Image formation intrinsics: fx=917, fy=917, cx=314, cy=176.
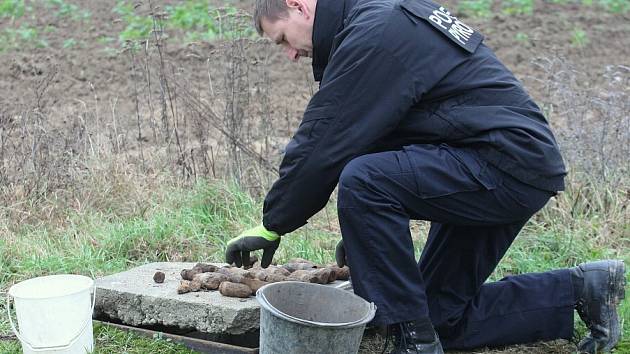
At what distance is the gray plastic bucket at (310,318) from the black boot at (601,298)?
3.65 ft

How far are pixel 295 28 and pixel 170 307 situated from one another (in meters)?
1.26

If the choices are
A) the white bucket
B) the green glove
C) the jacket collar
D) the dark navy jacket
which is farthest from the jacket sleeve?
the white bucket

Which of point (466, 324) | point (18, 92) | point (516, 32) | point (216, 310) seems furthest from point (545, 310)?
point (516, 32)

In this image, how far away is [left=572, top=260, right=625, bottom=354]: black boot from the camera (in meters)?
3.88

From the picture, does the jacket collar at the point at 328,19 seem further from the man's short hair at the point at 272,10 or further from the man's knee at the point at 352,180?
the man's knee at the point at 352,180

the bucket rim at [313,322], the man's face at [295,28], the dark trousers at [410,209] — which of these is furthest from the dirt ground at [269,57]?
the bucket rim at [313,322]

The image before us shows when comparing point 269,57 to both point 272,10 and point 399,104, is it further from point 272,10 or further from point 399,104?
point 399,104

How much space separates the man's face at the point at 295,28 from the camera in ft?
11.7

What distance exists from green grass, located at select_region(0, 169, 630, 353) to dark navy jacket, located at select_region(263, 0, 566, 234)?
5.15ft

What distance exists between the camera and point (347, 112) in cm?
338

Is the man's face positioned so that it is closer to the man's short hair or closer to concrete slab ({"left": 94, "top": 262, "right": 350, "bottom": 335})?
the man's short hair

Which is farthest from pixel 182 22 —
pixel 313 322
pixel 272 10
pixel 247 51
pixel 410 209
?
pixel 313 322

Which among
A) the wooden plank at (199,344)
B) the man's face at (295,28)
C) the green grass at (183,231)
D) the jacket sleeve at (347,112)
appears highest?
the man's face at (295,28)

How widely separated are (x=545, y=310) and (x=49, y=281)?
209cm
